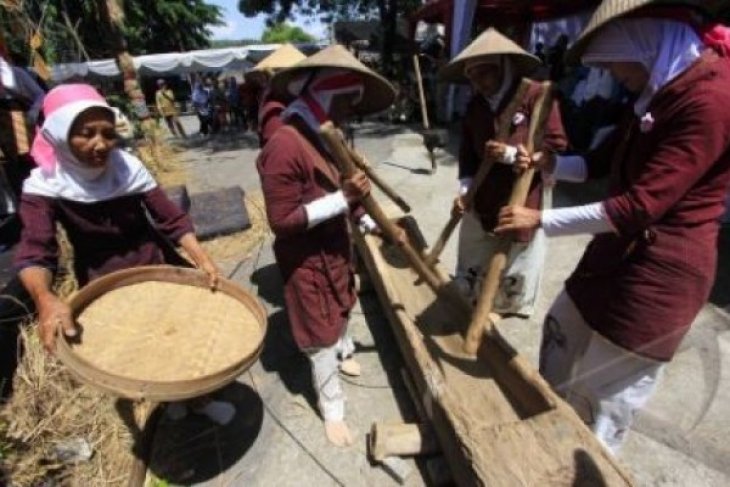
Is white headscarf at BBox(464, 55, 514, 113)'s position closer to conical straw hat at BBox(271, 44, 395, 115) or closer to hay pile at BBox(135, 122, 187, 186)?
conical straw hat at BBox(271, 44, 395, 115)

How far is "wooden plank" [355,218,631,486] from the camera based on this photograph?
1724mm

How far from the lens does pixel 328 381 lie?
2699mm

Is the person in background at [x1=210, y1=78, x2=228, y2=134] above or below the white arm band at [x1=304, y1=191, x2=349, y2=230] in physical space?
below

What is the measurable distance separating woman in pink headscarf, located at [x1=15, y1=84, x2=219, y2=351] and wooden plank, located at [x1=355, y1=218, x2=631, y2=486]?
3.85 feet

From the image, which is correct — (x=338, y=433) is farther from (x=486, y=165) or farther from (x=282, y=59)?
(x=282, y=59)

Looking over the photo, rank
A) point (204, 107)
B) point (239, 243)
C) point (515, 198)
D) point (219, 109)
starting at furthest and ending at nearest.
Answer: point (219, 109)
point (204, 107)
point (239, 243)
point (515, 198)

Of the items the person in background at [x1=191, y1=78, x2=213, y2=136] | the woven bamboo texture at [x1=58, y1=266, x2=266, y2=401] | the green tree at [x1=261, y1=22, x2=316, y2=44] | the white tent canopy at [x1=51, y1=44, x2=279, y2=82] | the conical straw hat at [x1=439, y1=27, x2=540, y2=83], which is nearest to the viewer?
the woven bamboo texture at [x1=58, y1=266, x2=266, y2=401]

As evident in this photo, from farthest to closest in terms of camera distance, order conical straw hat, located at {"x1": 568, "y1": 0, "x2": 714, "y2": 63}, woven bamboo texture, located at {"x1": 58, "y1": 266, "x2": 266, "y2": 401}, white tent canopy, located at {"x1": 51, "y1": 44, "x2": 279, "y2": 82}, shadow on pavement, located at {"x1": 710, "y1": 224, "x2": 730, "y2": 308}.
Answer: white tent canopy, located at {"x1": 51, "y1": 44, "x2": 279, "y2": 82}
shadow on pavement, located at {"x1": 710, "y1": 224, "x2": 730, "y2": 308}
woven bamboo texture, located at {"x1": 58, "y1": 266, "x2": 266, "y2": 401}
conical straw hat, located at {"x1": 568, "y1": 0, "x2": 714, "y2": 63}

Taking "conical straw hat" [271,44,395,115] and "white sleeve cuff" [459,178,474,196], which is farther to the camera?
"white sleeve cuff" [459,178,474,196]

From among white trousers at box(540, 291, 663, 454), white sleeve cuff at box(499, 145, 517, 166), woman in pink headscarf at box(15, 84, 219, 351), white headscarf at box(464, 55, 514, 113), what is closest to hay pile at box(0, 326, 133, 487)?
woman in pink headscarf at box(15, 84, 219, 351)

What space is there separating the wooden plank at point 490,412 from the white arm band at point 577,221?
70 centimetres

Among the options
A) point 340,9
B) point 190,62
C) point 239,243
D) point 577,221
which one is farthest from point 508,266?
point 340,9

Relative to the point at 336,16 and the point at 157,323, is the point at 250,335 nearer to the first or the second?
the point at 157,323

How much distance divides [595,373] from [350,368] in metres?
1.64
